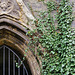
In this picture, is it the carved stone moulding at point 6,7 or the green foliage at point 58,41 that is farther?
the carved stone moulding at point 6,7

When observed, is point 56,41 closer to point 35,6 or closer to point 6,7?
point 35,6

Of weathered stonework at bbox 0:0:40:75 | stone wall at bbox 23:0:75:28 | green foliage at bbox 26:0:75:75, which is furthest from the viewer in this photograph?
stone wall at bbox 23:0:75:28

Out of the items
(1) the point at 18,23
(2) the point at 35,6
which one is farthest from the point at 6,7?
(2) the point at 35,6

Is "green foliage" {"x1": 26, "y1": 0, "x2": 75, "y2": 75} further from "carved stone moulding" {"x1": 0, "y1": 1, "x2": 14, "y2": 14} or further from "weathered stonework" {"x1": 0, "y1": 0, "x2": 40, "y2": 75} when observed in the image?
"carved stone moulding" {"x1": 0, "y1": 1, "x2": 14, "y2": 14}

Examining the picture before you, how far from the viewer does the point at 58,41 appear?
4.43m

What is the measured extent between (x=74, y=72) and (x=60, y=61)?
1.26 ft

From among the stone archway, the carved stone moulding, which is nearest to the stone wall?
the carved stone moulding

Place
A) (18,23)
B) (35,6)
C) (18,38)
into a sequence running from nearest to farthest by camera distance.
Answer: (18,23)
(18,38)
(35,6)

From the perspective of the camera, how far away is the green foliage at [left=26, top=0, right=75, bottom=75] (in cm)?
425

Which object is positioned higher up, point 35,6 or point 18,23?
point 35,6

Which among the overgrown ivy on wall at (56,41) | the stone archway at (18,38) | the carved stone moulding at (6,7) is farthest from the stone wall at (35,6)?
the stone archway at (18,38)

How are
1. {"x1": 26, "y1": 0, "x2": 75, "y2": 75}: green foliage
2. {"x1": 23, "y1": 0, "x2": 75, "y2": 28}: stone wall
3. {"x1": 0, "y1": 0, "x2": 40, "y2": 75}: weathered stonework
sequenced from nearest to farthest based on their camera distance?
{"x1": 26, "y1": 0, "x2": 75, "y2": 75}: green foliage, {"x1": 0, "y1": 0, "x2": 40, "y2": 75}: weathered stonework, {"x1": 23, "y1": 0, "x2": 75, "y2": 28}: stone wall

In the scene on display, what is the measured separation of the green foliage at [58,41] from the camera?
4246 mm

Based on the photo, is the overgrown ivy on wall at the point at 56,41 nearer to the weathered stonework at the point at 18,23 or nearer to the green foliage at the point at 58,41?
the green foliage at the point at 58,41
